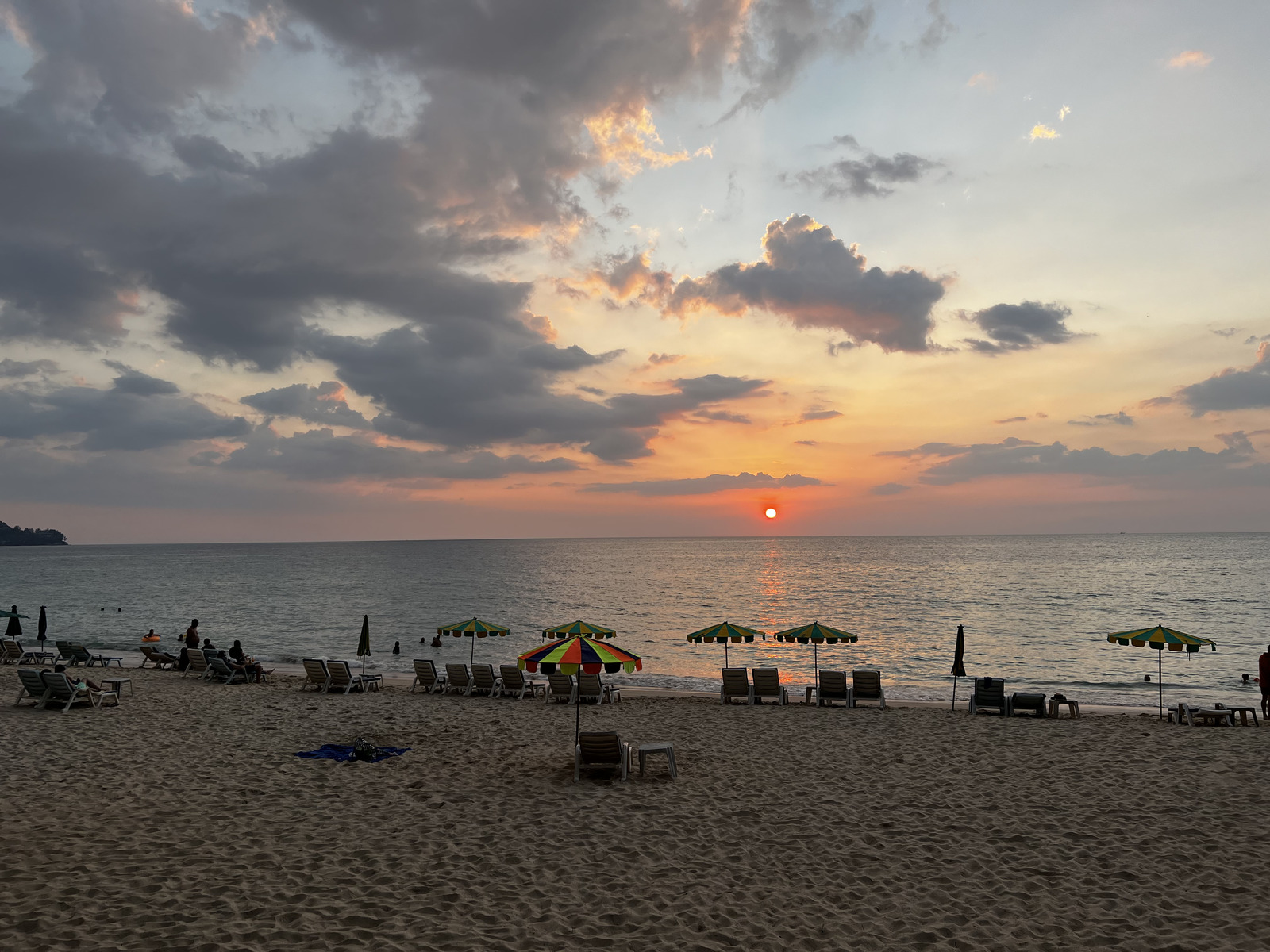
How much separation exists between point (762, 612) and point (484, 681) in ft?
126

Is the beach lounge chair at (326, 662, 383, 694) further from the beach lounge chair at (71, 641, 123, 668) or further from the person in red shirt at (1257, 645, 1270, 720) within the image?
the person in red shirt at (1257, 645, 1270, 720)

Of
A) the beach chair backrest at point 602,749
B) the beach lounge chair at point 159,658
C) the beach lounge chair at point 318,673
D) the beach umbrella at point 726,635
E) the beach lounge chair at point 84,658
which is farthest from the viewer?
A: the beach lounge chair at point 84,658

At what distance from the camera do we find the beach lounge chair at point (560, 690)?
57.9ft

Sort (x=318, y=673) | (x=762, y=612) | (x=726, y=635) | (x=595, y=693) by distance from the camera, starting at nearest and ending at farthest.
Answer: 1. (x=595, y=693)
2. (x=726, y=635)
3. (x=318, y=673)
4. (x=762, y=612)

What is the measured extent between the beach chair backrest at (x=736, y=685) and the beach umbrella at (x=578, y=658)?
8292 mm

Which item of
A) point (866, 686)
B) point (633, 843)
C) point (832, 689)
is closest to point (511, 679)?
point (832, 689)

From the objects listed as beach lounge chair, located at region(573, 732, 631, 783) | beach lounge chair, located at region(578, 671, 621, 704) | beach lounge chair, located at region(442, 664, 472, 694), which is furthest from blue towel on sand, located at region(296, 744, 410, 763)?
beach lounge chair, located at region(442, 664, 472, 694)

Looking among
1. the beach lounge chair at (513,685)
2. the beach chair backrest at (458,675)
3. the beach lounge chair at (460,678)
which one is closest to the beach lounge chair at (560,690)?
the beach lounge chair at (513,685)

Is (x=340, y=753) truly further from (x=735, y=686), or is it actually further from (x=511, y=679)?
(x=735, y=686)

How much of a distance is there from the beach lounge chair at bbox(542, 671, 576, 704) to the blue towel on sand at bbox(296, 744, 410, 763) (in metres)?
6.13

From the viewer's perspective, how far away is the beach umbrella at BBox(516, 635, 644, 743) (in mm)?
9695

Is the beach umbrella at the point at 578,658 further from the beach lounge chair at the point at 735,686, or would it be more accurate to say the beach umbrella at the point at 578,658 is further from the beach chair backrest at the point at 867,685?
the beach chair backrest at the point at 867,685

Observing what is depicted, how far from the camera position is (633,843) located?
7.89 m

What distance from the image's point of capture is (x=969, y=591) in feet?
232
